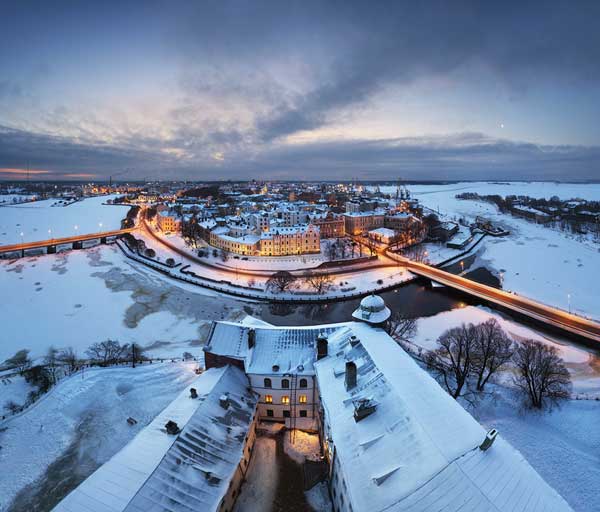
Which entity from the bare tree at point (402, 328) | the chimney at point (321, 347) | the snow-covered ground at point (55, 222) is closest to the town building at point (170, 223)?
the snow-covered ground at point (55, 222)

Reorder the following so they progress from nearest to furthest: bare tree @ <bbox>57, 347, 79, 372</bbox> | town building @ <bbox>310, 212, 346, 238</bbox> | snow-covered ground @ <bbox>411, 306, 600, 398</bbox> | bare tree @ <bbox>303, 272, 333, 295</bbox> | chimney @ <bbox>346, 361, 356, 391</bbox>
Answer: chimney @ <bbox>346, 361, 356, 391</bbox>, snow-covered ground @ <bbox>411, 306, 600, 398</bbox>, bare tree @ <bbox>57, 347, 79, 372</bbox>, bare tree @ <bbox>303, 272, 333, 295</bbox>, town building @ <bbox>310, 212, 346, 238</bbox>

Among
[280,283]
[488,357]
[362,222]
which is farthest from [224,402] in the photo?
[362,222]

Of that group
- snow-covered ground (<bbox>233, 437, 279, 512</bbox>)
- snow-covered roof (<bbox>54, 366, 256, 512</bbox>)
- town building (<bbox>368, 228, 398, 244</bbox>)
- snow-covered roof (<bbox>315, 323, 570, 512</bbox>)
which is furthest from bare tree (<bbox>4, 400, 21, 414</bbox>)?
town building (<bbox>368, 228, 398, 244</bbox>)

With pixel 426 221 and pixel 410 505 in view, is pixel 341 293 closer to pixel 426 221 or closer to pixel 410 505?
pixel 410 505

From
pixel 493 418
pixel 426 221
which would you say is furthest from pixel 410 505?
pixel 426 221

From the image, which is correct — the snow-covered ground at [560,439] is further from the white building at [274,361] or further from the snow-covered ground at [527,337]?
the white building at [274,361]

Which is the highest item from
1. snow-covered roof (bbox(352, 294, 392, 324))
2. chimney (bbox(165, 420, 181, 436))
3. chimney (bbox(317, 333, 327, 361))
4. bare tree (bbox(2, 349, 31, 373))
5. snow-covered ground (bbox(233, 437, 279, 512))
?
snow-covered roof (bbox(352, 294, 392, 324))

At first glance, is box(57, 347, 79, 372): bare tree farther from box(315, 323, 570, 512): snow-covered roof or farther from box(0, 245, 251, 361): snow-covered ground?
box(315, 323, 570, 512): snow-covered roof
